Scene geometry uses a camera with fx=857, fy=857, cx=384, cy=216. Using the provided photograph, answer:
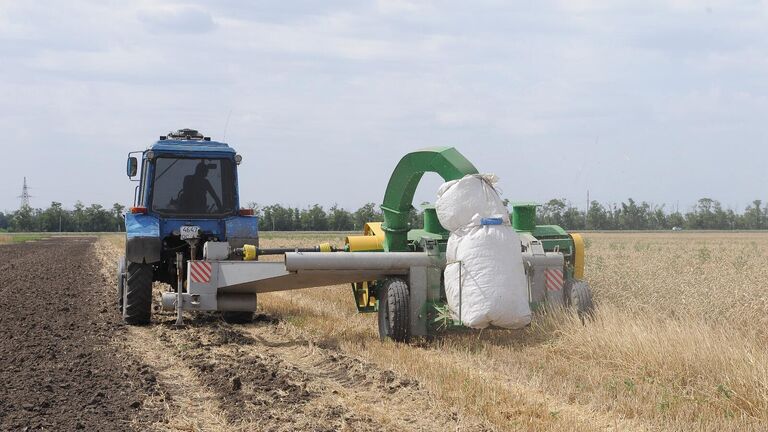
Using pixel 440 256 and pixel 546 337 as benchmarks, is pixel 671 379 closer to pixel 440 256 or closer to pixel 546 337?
pixel 546 337

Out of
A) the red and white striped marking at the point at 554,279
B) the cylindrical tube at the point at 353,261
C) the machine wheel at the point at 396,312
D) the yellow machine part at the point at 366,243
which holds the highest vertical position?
the yellow machine part at the point at 366,243

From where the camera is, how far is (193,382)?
7.11 metres

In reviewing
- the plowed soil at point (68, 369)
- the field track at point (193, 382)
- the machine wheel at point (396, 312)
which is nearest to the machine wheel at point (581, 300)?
the machine wheel at point (396, 312)

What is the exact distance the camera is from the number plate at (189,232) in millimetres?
10846

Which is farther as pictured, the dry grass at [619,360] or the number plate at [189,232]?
the number plate at [189,232]

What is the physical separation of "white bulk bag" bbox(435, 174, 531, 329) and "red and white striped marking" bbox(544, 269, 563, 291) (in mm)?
870

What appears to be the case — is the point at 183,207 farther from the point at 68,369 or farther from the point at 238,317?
the point at 68,369

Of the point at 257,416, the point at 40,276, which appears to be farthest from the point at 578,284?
the point at 40,276

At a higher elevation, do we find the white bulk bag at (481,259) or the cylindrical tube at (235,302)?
the white bulk bag at (481,259)

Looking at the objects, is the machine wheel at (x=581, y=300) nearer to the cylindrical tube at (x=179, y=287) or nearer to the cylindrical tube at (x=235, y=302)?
the cylindrical tube at (x=235, y=302)

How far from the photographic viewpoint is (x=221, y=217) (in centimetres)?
1148

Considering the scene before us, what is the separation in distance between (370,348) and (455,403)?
2.67m

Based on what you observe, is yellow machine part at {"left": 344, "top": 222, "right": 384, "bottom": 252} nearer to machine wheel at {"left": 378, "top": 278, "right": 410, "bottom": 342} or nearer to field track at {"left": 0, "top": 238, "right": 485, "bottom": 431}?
field track at {"left": 0, "top": 238, "right": 485, "bottom": 431}

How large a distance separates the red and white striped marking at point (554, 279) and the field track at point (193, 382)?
2465 mm
